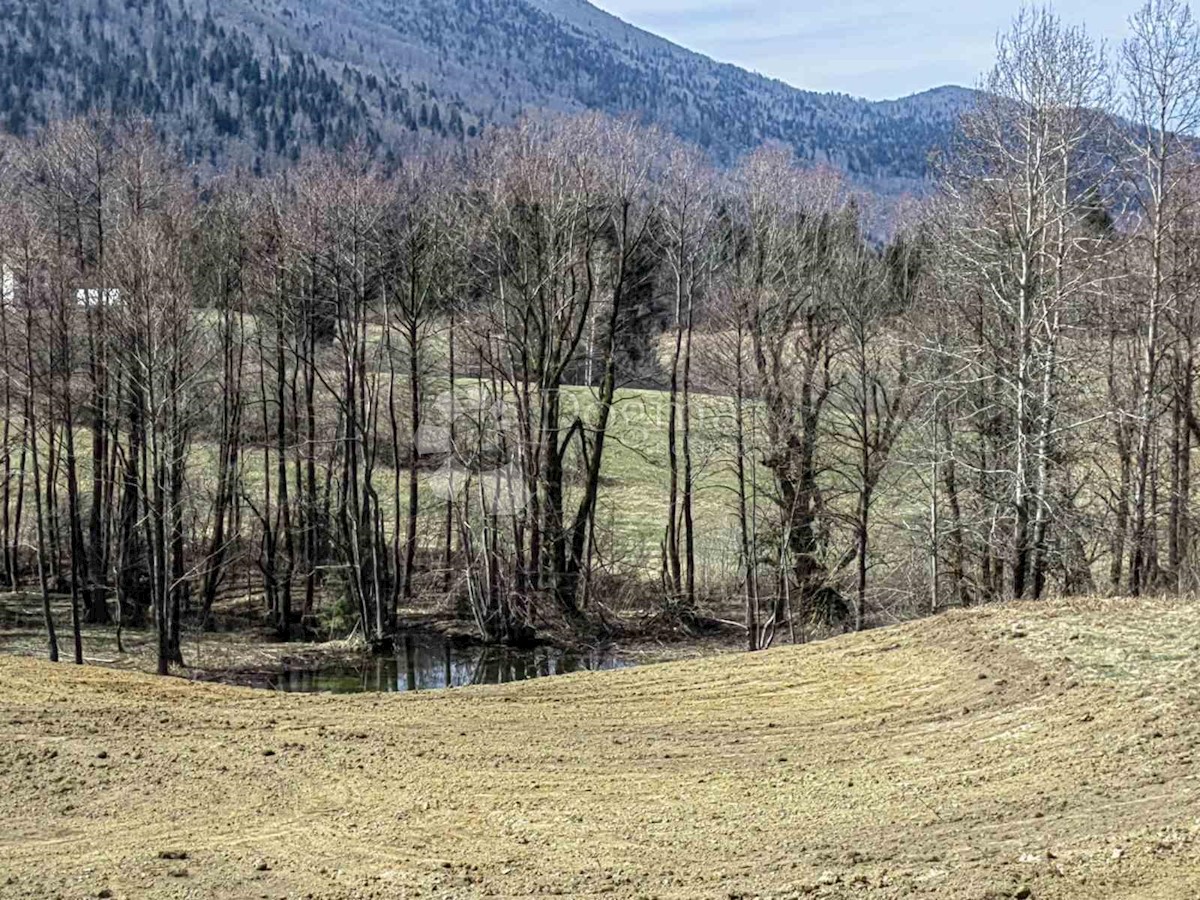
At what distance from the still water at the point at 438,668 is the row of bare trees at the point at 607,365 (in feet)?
3.78

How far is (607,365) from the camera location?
32.6 metres

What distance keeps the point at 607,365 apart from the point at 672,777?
2177cm

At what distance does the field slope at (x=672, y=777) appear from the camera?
8.81 metres

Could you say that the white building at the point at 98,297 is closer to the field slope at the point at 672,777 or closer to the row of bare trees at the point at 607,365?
the row of bare trees at the point at 607,365

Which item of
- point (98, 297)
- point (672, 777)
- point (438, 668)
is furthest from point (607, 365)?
point (672, 777)

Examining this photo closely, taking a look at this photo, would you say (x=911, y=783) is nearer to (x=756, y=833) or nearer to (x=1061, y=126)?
(x=756, y=833)

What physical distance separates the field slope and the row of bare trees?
6952mm

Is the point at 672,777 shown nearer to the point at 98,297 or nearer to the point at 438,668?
the point at 438,668

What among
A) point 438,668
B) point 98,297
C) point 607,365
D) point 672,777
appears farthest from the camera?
point 607,365

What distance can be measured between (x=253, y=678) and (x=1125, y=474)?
20126mm

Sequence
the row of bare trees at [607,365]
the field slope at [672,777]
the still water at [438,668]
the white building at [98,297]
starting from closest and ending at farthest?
1. the field slope at [672,777]
2. the row of bare trees at [607,365]
3. the white building at [98,297]
4. the still water at [438,668]

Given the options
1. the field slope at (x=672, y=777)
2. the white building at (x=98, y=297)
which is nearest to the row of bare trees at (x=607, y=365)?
the white building at (x=98, y=297)

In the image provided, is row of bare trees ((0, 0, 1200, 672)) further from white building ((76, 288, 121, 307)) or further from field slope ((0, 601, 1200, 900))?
field slope ((0, 601, 1200, 900))

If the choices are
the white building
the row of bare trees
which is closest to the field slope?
the row of bare trees
